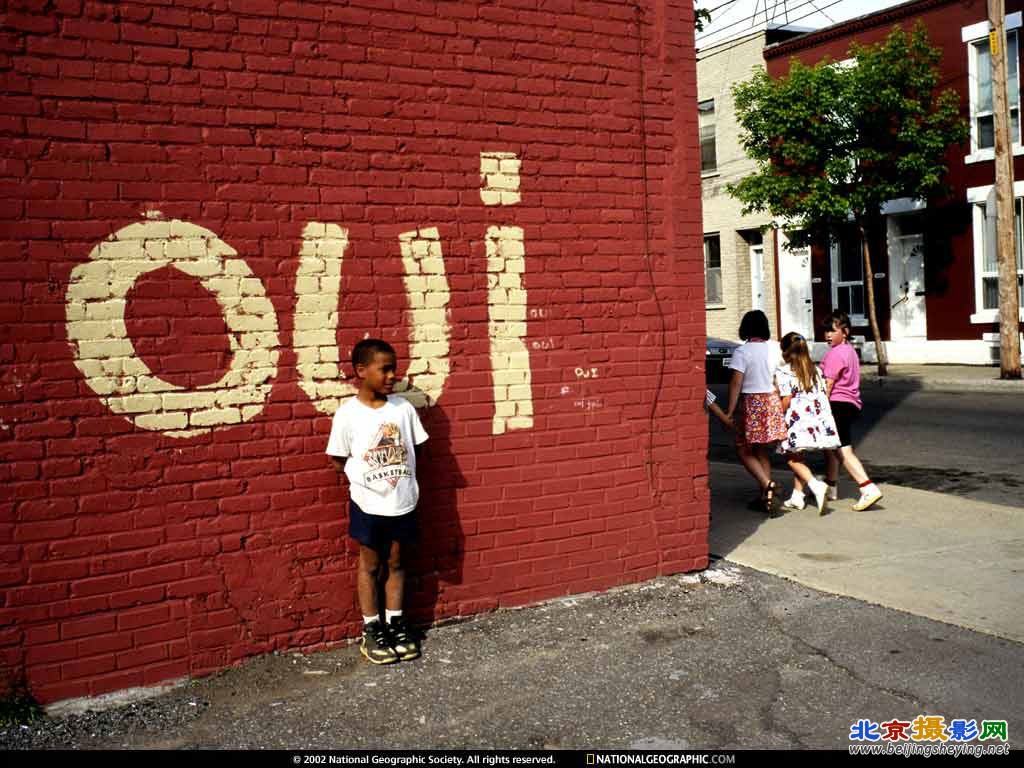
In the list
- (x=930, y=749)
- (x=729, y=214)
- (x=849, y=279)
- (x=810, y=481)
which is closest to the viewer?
(x=930, y=749)

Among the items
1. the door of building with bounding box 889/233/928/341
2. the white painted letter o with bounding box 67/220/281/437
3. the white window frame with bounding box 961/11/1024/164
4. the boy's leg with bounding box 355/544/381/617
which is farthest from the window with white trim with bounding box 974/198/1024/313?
the white painted letter o with bounding box 67/220/281/437

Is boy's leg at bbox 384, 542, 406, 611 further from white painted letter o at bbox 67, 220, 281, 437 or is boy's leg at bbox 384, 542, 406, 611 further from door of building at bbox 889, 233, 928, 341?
door of building at bbox 889, 233, 928, 341

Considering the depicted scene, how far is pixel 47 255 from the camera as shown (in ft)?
15.0

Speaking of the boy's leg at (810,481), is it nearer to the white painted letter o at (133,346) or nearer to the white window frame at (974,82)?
the white painted letter o at (133,346)

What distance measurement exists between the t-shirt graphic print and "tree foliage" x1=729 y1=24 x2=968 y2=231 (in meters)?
15.7

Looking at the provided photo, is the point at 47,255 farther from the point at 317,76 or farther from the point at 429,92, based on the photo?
the point at 429,92

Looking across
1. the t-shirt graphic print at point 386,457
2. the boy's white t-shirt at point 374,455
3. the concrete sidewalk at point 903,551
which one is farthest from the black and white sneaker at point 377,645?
the concrete sidewalk at point 903,551

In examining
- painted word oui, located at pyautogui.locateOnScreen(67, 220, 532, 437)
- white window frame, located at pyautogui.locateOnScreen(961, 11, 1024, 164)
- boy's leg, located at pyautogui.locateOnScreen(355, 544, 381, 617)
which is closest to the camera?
painted word oui, located at pyautogui.locateOnScreen(67, 220, 532, 437)

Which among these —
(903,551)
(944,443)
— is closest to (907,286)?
(944,443)

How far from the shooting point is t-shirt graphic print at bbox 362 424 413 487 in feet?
16.5

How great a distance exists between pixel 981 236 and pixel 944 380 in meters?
4.10

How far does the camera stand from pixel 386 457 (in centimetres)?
504

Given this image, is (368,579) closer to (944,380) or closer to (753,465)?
(753,465)

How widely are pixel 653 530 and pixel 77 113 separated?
12.9ft
